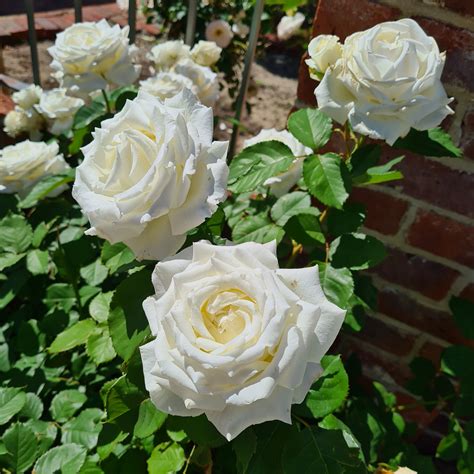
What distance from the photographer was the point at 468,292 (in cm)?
115

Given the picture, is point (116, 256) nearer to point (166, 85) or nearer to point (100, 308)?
point (100, 308)

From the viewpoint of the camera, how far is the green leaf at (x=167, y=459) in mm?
830

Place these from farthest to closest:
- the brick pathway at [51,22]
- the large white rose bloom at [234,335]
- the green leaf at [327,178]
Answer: the brick pathway at [51,22] < the green leaf at [327,178] < the large white rose bloom at [234,335]

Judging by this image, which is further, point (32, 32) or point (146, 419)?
point (32, 32)

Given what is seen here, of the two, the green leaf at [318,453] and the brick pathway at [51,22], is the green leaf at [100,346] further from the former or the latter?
the brick pathway at [51,22]

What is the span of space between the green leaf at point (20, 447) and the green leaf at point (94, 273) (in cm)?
32

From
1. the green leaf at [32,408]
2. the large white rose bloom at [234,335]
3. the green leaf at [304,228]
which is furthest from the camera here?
the green leaf at [32,408]

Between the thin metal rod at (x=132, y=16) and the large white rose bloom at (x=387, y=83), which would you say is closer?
the large white rose bloom at (x=387, y=83)

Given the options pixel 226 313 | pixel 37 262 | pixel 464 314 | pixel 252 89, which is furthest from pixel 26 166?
pixel 252 89

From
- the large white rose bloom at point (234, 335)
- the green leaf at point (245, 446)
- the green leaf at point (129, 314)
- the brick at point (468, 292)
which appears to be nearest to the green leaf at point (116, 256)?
the green leaf at point (129, 314)

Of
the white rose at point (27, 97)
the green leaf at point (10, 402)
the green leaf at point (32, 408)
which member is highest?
the white rose at point (27, 97)

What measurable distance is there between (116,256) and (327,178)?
1.12ft

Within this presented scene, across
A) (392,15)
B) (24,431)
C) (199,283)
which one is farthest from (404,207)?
(24,431)

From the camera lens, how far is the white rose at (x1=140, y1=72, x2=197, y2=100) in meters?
1.06
